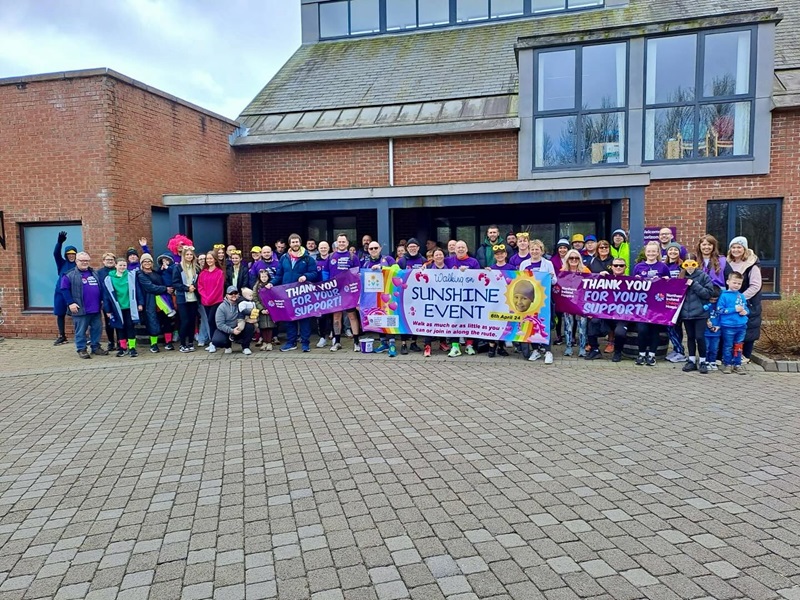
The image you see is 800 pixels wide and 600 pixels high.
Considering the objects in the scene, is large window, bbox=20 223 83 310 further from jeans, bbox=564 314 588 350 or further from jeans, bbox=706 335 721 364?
jeans, bbox=706 335 721 364

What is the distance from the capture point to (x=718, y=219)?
12195 millimetres

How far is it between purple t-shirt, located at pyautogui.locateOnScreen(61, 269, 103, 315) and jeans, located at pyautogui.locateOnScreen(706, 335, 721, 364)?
955 cm

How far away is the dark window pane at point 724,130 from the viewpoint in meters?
11.8

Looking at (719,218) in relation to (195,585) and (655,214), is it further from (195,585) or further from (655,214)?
(195,585)

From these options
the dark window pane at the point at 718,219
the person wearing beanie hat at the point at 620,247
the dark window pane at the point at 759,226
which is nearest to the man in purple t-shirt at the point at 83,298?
the person wearing beanie hat at the point at 620,247

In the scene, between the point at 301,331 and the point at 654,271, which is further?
the point at 301,331

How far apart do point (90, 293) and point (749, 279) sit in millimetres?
10184

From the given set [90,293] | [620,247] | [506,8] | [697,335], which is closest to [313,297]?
[90,293]

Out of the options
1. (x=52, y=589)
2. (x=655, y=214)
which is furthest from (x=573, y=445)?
(x=655, y=214)

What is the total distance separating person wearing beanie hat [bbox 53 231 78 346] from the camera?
1012 cm

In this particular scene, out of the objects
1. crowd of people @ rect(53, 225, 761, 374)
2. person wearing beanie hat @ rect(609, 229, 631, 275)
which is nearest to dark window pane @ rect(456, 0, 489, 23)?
crowd of people @ rect(53, 225, 761, 374)

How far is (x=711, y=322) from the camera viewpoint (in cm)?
768

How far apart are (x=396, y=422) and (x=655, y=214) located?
9.22m

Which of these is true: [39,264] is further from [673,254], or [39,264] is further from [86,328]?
[673,254]
